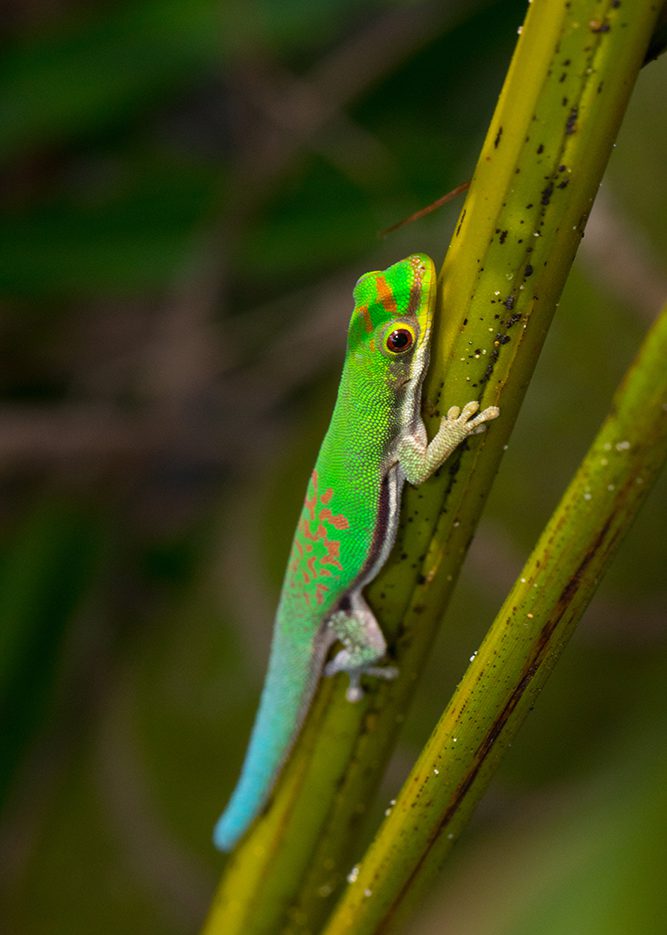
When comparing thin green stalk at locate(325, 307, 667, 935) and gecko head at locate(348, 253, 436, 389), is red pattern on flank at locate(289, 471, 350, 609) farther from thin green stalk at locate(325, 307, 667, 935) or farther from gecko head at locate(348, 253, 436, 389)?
thin green stalk at locate(325, 307, 667, 935)

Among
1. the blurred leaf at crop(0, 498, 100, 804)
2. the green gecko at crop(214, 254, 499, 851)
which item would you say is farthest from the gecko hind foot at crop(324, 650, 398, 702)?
the blurred leaf at crop(0, 498, 100, 804)

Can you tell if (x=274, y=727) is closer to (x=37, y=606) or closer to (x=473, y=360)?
(x=473, y=360)

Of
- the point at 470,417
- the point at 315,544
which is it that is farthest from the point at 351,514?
the point at 470,417

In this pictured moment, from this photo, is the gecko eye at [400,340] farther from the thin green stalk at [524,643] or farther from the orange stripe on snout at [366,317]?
the thin green stalk at [524,643]

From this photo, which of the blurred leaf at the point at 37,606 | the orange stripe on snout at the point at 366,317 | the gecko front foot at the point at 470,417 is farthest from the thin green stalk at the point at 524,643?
the blurred leaf at the point at 37,606

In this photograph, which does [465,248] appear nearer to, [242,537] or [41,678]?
[242,537]
